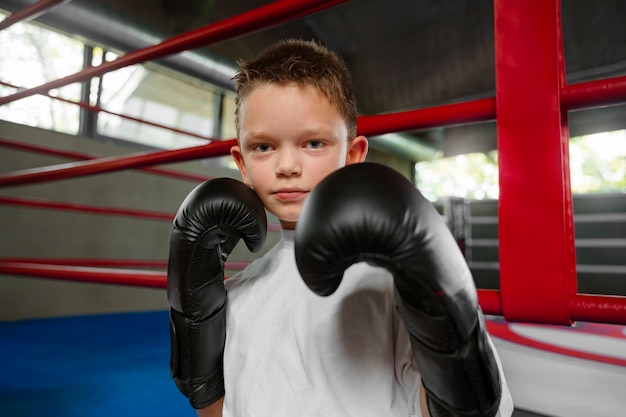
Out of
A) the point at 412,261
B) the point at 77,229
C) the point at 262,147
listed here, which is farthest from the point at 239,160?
the point at 77,229

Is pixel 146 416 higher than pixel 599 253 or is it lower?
lower

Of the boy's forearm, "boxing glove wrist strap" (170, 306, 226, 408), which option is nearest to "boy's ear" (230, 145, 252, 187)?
"boxing glove wrist strap" (170, 306, 226, 408)

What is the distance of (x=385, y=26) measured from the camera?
3445 millimetres

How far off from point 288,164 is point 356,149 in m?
0.13

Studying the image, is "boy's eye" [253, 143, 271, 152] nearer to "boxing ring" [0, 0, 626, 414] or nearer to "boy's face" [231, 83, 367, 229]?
"boy's face" [231, 83, 367, 229]

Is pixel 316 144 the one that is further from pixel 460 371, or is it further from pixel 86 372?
pixel 86 372

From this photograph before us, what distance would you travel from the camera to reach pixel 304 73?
50 cm

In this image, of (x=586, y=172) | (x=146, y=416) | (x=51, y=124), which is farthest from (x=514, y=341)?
(x=586, y=172)

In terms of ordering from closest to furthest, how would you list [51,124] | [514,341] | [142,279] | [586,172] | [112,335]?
[142,279], [514,341], [112,335], [51,124], [586,172]

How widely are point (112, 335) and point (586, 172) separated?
7674 mm

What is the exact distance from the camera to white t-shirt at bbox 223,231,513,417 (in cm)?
45

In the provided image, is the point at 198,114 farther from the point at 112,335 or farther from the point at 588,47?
the point at 588,47

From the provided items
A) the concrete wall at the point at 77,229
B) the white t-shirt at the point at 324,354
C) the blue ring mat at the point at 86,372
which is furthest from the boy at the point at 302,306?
the concrete wall at the point at 77,229

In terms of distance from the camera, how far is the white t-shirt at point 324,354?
1.48 feet
